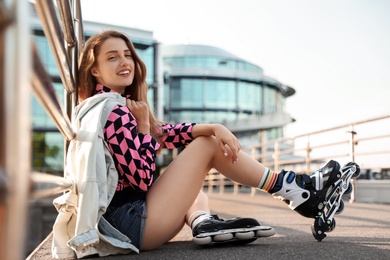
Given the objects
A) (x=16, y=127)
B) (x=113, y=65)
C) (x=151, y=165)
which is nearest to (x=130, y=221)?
(x=151, y=165)

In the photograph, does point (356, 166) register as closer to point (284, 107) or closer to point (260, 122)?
point (260, 122)

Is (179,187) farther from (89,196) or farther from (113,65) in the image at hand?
(113,65)

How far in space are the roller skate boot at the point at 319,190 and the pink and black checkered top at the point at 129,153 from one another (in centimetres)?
47

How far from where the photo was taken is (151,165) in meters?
1.53

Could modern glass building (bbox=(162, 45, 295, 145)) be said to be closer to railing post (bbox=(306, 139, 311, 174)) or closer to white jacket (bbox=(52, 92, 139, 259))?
railing post (bbox=(306, 139, 311, 174))

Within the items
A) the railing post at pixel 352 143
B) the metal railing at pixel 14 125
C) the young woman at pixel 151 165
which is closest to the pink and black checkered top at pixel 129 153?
the young woman at pixel 151 165

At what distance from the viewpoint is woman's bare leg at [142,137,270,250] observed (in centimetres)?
155

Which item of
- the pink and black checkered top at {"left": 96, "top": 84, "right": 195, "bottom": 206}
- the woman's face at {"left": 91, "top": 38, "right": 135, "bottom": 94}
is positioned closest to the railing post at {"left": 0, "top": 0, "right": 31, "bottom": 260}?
the pink and black checkered top at {"left": 96, "top": 84, "right": 195, "bottom": 206}

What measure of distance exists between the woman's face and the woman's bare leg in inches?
13.1

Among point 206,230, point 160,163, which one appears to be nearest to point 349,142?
point 206,230

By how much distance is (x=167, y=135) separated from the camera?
1872mm

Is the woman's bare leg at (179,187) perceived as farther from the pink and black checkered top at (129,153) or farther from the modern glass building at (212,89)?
the modern glass building at (212,89)

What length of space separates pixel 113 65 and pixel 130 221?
1.74ft

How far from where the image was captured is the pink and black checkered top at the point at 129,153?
149 cm
